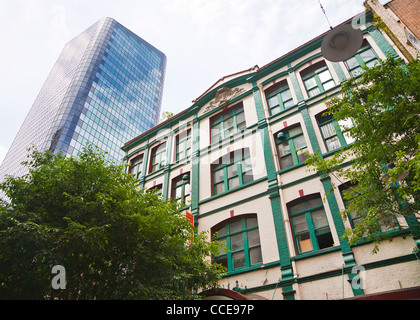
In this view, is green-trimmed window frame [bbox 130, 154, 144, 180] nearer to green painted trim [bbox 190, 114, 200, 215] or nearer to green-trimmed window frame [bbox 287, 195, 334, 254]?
green painted trim [bbox 190, 114, 200, 215]

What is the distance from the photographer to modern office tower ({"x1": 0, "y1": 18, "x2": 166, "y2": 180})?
76900 millimetres

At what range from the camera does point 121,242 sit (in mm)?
8242

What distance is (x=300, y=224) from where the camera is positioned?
39.0 feet

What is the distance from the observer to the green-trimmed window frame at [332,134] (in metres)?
12.6

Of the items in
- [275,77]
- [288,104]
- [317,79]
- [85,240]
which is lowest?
[85,240]

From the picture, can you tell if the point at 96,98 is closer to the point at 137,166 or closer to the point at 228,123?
the point at 137,166

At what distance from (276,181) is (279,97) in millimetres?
5917

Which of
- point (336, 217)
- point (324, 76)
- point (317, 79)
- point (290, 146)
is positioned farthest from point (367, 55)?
point (336, 217)

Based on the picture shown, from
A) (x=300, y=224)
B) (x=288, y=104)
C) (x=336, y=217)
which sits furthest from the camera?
(x=288, y=104)

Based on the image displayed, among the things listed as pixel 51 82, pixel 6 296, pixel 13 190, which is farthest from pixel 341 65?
pixel 51 82

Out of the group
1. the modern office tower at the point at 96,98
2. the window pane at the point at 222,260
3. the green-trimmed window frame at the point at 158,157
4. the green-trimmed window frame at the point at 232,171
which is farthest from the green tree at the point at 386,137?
the modern office tower at the point at 96,98

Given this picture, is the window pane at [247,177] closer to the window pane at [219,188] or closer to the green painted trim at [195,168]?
the window pane at [219,188]

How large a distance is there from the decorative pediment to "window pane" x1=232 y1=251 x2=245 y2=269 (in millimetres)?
10010
